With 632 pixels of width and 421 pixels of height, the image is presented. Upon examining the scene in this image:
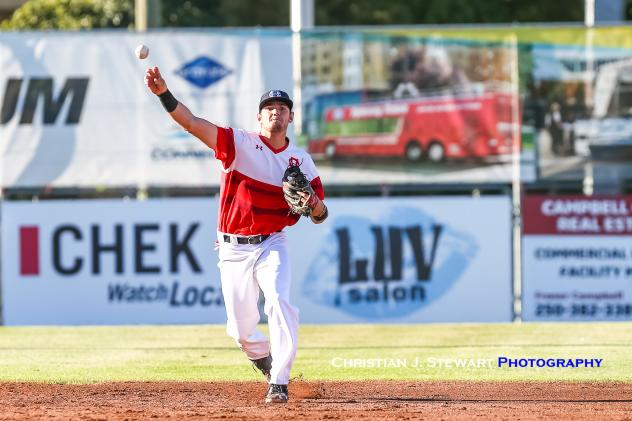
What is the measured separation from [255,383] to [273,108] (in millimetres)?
2383

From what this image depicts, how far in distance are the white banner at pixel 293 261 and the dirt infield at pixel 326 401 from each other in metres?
5.01

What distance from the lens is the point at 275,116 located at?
8945 mm

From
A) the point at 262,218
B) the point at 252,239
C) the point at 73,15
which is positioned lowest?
the point at 252,239

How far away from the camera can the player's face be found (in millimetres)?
8938

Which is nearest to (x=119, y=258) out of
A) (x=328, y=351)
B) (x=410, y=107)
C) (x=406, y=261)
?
(x=406, y=261)

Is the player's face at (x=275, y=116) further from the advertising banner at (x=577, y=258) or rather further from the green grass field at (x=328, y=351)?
the advertising banner at (x=577, y=258)

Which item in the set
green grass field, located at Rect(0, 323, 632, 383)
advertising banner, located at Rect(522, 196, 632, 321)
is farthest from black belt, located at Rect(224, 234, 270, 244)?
advertising banner, located at Rect(522, 196, 632, 321)

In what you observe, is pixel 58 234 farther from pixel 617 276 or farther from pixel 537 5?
A: pixel 537 5

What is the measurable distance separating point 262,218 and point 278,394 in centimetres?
116

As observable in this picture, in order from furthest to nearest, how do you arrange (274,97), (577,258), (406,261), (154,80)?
(406,261) → (577,258) → (274,97) → (154,80)

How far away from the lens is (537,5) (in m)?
32.0

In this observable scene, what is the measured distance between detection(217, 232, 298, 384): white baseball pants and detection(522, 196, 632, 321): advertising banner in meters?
6.57

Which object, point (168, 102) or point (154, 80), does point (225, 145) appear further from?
point (154, 80)

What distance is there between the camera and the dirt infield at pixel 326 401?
810 centimetres
